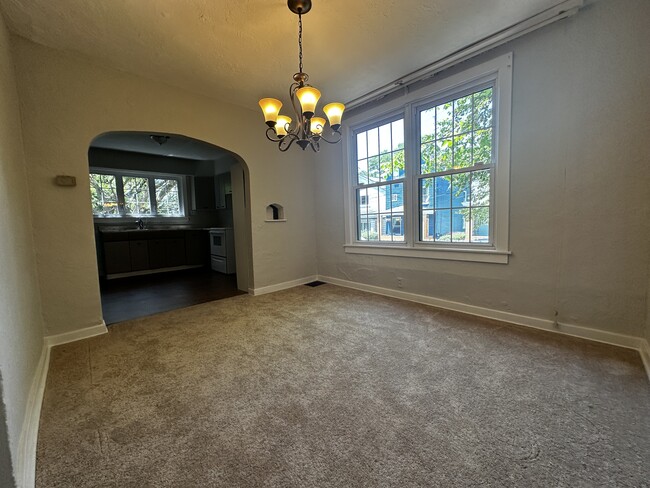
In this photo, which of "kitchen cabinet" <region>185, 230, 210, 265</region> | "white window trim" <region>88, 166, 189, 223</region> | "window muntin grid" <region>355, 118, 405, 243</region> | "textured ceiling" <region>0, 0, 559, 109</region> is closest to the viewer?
"textured ceiling" <region>0, 0, 559, 109</region>

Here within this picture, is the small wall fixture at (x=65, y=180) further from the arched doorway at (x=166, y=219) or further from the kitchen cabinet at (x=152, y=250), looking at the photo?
the kitchen cabinet at (x=152, y=250)

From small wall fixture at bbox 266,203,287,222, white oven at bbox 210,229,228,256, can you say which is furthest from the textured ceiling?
white oven at bbox 210,229,228,256

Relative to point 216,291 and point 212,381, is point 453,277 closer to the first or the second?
point 212,381

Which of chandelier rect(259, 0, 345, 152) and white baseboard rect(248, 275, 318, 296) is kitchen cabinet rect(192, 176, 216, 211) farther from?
chandelier rect(259, 0, 345, 152)

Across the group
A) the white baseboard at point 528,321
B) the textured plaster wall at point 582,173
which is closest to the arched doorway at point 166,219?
the white baseboard at point 528,321

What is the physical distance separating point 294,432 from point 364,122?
3.71 m

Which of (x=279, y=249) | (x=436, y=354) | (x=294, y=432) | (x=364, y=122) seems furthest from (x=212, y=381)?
(x=364, y=122)

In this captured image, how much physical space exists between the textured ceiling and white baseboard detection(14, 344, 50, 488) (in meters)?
2.64

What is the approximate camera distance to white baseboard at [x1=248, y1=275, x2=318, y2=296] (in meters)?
3.97

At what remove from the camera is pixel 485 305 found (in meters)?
2.88

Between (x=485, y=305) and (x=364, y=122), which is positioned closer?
(x=485, y=305)

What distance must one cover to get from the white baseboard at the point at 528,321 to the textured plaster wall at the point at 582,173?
0.17ft

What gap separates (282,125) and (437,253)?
7.18 ft

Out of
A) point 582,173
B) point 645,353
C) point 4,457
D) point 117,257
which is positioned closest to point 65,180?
point 4,457
